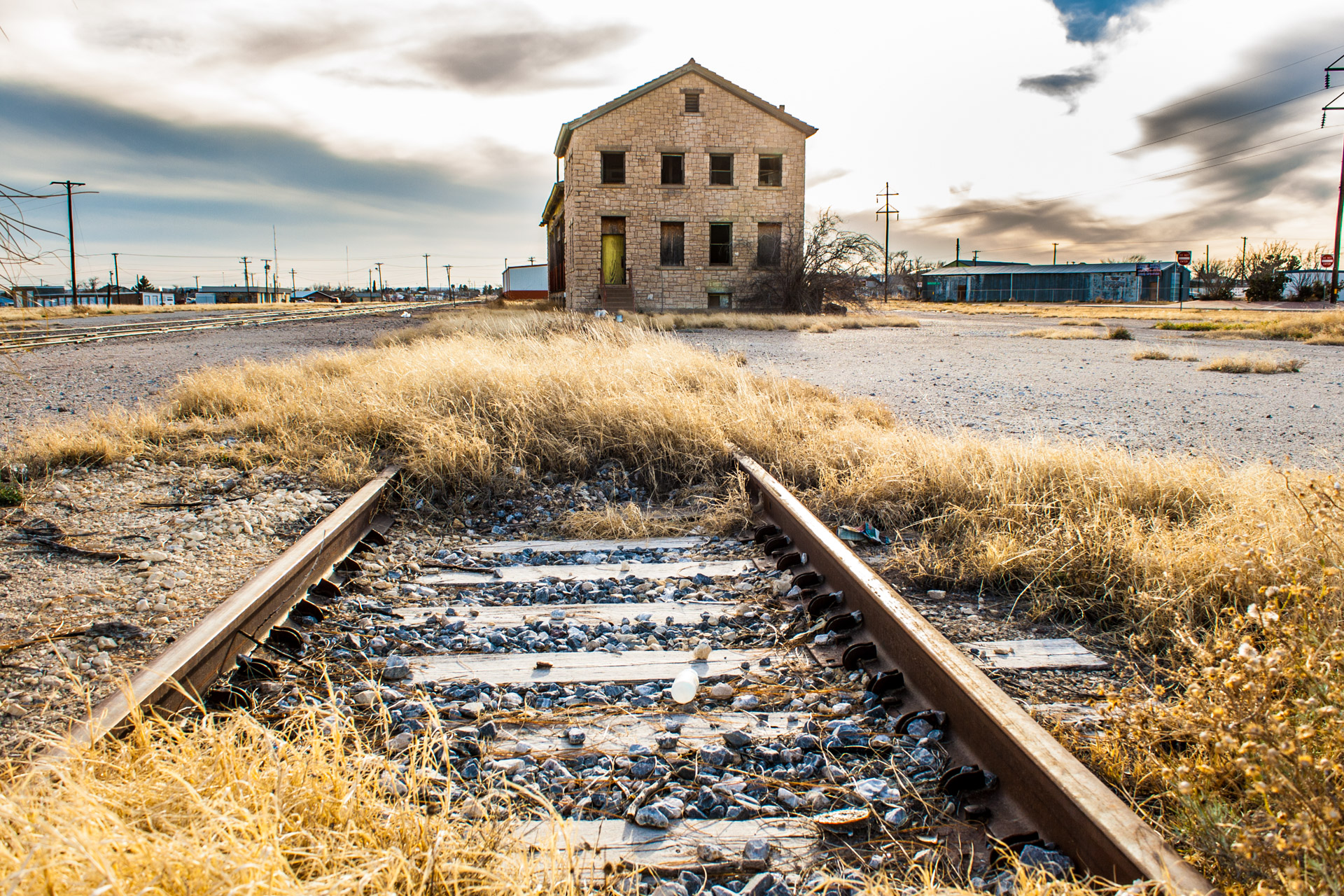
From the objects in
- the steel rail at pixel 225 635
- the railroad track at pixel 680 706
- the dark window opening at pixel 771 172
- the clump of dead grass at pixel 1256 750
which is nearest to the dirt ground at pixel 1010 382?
the steel rail at pixel 225 635

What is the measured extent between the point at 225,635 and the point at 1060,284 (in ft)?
286

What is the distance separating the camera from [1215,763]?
1891 millimetres

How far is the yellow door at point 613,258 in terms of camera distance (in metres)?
29.8

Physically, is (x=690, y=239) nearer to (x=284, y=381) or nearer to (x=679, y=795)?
(x=284, y=381)

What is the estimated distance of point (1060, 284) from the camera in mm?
78188

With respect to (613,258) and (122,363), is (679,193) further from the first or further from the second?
(122,363)

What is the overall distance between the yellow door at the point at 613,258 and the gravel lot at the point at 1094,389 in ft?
40.5

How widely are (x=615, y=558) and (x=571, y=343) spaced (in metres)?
5.70

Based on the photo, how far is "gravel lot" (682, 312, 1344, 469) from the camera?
254 inches

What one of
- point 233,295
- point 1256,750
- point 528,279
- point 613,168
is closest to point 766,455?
point 1256,750

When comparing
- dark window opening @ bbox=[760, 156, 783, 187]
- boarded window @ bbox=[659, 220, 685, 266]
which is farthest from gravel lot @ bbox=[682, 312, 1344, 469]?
dark window opening @ bbox=[760, 156, 783, 187]

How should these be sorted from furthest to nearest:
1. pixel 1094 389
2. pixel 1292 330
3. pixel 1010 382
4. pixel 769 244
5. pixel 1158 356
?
pixel 769 244 < pixel 1292 330 < pixel 1158 356 < pixel 1010 382 < pixel 1094 389

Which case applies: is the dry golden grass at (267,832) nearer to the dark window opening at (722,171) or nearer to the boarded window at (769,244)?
the dark window opening at (722,171)

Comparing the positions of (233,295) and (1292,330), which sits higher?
(233,295)
